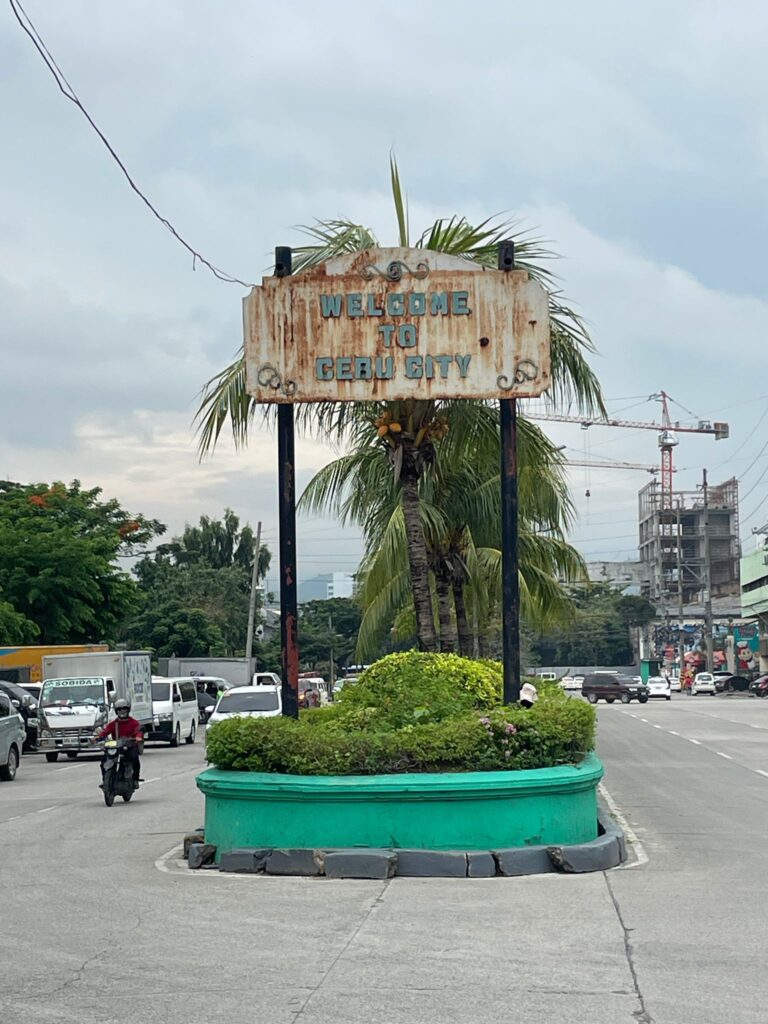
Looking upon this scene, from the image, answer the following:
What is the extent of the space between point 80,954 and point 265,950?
115 cm

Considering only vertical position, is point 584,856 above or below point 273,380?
below

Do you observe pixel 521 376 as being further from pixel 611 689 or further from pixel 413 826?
pixel 611 689

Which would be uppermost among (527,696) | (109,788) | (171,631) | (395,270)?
(395,270)

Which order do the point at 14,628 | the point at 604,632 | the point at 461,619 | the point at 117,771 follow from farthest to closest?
the point at 604,632, the point at 14,628, the point at 461,619, the point at 117,771

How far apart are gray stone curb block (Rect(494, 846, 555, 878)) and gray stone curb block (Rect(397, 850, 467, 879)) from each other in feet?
1.07

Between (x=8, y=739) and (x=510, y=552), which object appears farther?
(x=8, y=739)

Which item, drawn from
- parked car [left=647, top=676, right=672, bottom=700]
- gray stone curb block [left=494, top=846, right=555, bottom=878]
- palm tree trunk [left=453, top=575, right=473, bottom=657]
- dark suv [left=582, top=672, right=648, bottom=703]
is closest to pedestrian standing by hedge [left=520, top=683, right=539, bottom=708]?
gray stone curb block [left=494, top=846, right=555, bottom=878]

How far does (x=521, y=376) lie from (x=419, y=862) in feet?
16.5

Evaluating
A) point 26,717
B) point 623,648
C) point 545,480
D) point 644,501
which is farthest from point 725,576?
point 545,480

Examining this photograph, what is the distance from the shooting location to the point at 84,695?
3488 centimetres

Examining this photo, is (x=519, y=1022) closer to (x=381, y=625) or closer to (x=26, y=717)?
(x=381, y=625)

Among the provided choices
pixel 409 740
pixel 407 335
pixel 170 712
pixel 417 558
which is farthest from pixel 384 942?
pixel 170 712

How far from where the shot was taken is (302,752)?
41.8 feet

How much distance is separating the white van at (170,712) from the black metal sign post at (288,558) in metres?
26.0
